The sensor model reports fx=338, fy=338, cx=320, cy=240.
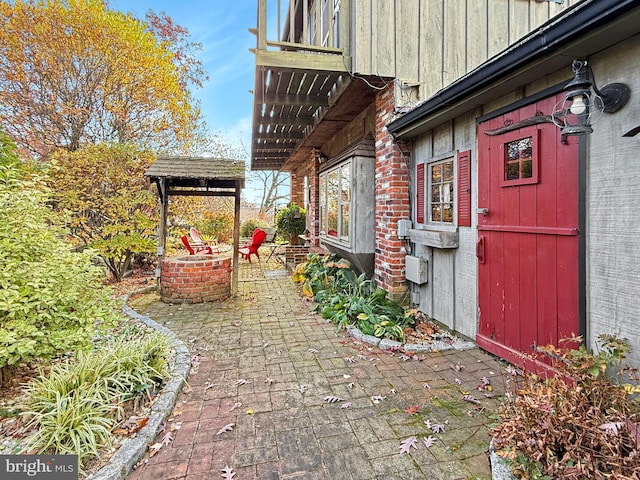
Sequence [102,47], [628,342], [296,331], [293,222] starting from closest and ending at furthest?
1. [628,342]
2. [296,331]
3. [102,47]
4. [293,222]

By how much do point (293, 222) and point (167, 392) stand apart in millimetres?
8252

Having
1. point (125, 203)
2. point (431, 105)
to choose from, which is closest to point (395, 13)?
point (431, 105)

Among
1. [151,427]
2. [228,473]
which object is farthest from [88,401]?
[228,473]

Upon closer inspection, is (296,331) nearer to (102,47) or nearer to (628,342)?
(628,342)

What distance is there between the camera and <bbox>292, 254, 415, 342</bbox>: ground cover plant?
4.16 metres

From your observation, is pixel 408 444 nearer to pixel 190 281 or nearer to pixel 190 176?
pixel 190 281

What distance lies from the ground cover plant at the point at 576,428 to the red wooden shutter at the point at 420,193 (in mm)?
2612

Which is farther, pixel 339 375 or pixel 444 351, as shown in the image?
pixel 444 351

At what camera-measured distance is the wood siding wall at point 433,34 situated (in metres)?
4.33

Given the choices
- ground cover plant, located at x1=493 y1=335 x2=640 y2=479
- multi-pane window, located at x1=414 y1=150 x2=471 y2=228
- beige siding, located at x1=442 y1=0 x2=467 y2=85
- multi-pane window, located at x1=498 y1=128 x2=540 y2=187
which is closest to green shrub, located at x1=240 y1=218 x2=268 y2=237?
multi-pane window, located at x1=414 y1=150 x2=471 y2=228

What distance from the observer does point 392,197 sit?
15.5 ft

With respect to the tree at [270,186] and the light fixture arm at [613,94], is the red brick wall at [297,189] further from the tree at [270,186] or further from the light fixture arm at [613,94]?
the light fixture arm at [613,94]

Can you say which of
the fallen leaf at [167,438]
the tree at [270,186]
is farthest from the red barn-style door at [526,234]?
the tree at [270,186]

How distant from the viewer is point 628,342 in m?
2.27
